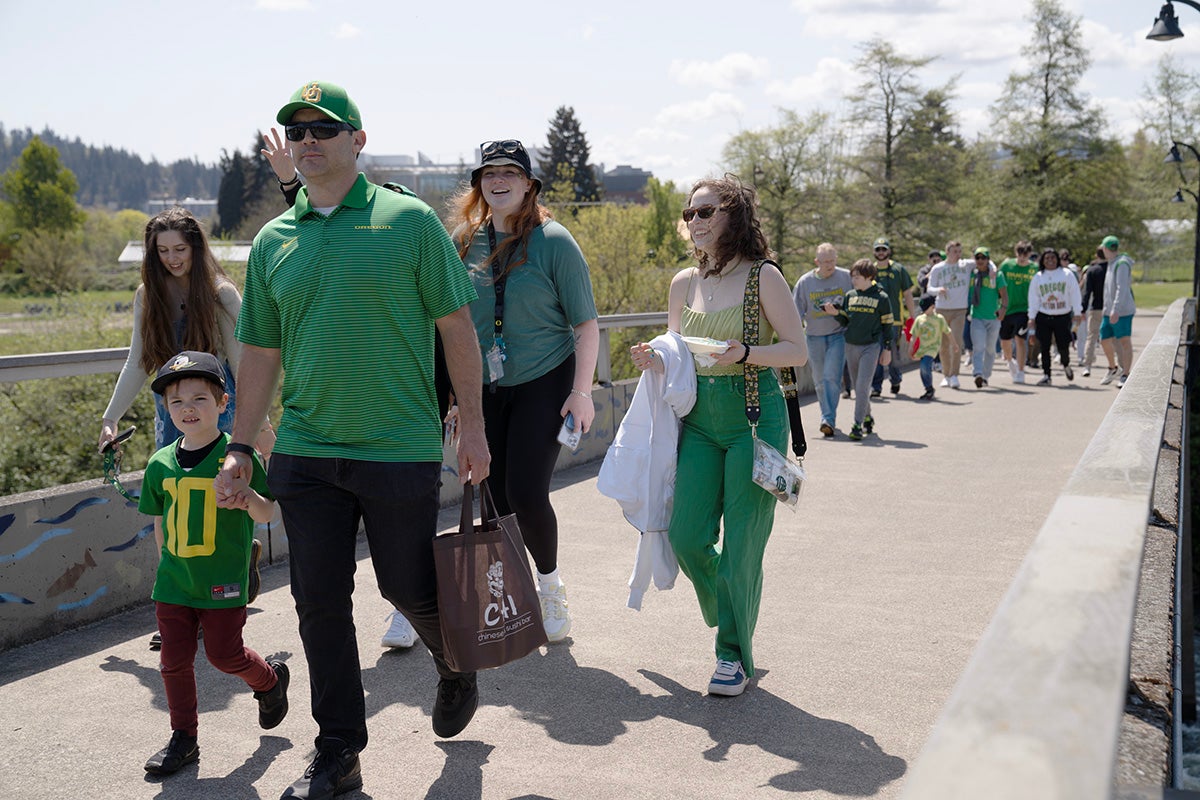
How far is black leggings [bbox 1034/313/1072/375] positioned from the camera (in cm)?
1625

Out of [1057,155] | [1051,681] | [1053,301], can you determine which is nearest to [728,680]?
[1051,681]

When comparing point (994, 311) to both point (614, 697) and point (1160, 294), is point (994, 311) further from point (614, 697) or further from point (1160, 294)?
point (1160, 294)

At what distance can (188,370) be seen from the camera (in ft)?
12.9

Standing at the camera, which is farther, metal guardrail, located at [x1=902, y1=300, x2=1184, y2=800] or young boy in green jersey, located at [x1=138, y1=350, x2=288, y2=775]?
young boy in green jersey, located at [x1=138, y1=350, x2=288, y2=775]

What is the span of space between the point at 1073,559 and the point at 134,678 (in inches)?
164

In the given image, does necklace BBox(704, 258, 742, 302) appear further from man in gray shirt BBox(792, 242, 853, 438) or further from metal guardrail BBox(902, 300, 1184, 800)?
man in gray shirt BBox(792, 242, 853, 438)

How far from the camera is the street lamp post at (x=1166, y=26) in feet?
66.7

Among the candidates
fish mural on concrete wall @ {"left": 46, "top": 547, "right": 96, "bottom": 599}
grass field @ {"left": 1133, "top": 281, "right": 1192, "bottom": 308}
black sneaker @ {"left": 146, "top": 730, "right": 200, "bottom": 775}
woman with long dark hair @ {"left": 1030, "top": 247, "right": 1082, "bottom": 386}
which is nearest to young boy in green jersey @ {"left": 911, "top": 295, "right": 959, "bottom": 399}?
woman with long dark hair @ {"left": 1030, "top": 247, "right": 1082, "bottom": 386}

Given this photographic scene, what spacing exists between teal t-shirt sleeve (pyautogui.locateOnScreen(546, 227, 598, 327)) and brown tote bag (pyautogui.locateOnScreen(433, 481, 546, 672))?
4.50 feet

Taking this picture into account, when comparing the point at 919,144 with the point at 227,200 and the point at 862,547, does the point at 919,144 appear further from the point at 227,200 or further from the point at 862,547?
the point at 227,200

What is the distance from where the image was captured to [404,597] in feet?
11.7

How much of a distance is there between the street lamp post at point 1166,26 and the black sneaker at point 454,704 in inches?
815

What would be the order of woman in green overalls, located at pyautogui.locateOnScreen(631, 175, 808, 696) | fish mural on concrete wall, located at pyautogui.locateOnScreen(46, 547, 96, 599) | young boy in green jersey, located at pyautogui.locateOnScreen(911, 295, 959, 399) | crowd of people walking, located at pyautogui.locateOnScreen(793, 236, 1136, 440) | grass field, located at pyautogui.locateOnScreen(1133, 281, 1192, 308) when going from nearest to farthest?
1. woman in green overalls, located at pyautogui.locateOnScreen(631, 175, 808, 696)
2. fish mural on concrete wall, located at pyautogui.locateOnScreen(46, 547, 96, 599)
3. crowd of people walking, located at pyautogui.locateOnScreen(793, 236, 1136, 440)
4. young boy in green jersey, located at pyautogui.locateOnScreen(911, 295, 959, 399)
5. grass field, located at pyautogui.locateOnScreen(1133, 281, 1192, 308)

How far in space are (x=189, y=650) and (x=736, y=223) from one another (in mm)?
2535
